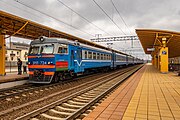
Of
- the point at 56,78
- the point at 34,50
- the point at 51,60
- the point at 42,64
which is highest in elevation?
the point at 34,50

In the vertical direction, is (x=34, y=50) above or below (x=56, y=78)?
above

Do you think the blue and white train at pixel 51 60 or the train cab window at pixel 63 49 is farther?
the train cab window at pixel 63 49

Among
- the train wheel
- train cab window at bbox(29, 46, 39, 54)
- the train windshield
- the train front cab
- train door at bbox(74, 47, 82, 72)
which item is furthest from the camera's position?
train door at bbox(74, 47, 82, 72)

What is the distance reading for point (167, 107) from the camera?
5.74 meters

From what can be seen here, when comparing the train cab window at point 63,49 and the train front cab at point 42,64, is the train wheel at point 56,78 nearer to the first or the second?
the train front cab at point 42,64

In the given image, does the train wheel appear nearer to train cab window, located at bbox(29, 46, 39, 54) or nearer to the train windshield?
the train windshield

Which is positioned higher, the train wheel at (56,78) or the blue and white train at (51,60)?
the blue and white train at (51,60)

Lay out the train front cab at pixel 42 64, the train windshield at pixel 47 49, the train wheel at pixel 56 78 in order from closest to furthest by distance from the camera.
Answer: the train front cab at pixel 42 64 < the train windshield at pixel 47 49 < the train wheel at pixel 56 78

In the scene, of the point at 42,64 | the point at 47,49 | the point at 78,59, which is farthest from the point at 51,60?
the point at 78,59

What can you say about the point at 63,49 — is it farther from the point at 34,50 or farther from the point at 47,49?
the point at 34,50

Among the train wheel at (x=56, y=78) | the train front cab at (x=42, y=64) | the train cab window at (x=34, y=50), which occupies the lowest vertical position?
the train wheel at (x=56, y=78)

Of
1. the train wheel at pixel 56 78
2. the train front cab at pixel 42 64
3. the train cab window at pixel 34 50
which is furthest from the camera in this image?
the train cab window at pixel 34 50

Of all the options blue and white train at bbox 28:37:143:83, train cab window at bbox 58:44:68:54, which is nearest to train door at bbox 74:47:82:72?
blue and white train at bbox 28:37:143:83

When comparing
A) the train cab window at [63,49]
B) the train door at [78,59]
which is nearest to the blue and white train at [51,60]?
the train cab window at [63,49]
